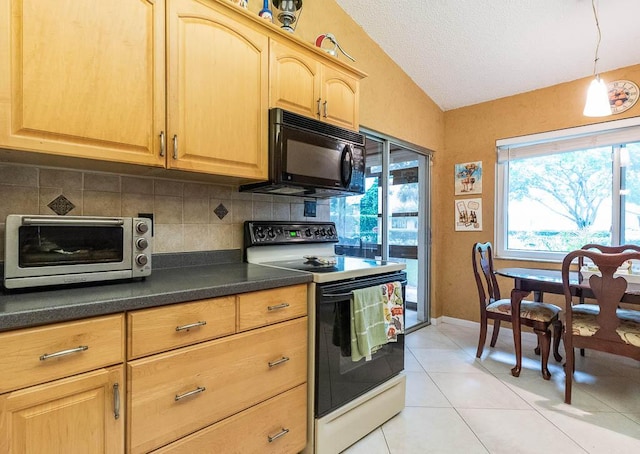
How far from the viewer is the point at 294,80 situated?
182 centimetres

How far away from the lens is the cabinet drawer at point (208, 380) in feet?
3.46

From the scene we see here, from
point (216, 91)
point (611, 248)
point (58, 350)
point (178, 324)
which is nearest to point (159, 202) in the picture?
point (216, 91)

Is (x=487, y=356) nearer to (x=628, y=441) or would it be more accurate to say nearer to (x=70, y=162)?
(x=628, y=441)

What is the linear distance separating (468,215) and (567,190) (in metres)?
0.91

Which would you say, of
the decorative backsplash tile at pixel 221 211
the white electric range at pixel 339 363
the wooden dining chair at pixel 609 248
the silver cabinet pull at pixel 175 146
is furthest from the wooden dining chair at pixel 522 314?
the silver cabinet pull at pixel 175 146

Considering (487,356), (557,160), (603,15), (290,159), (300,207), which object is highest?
(603,15)

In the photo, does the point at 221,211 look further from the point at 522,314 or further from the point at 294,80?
the point at 522,314

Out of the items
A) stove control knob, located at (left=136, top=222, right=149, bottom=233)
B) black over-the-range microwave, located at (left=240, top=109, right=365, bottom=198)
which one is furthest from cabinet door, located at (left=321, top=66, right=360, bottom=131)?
stove control knob, located at (left=136, top=222, right=149, bottom=233)

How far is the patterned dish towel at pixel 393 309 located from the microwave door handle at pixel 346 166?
2.27 ft

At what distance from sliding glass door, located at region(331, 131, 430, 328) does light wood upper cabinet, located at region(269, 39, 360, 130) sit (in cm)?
73

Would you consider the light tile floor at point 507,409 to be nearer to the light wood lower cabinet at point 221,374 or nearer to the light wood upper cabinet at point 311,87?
the light wood lower cabinet at point 221,374

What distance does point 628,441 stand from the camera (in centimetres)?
166

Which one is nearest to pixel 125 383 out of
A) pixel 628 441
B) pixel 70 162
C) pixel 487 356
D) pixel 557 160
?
pixel 70 162

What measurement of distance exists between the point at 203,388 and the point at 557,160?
361 cm
